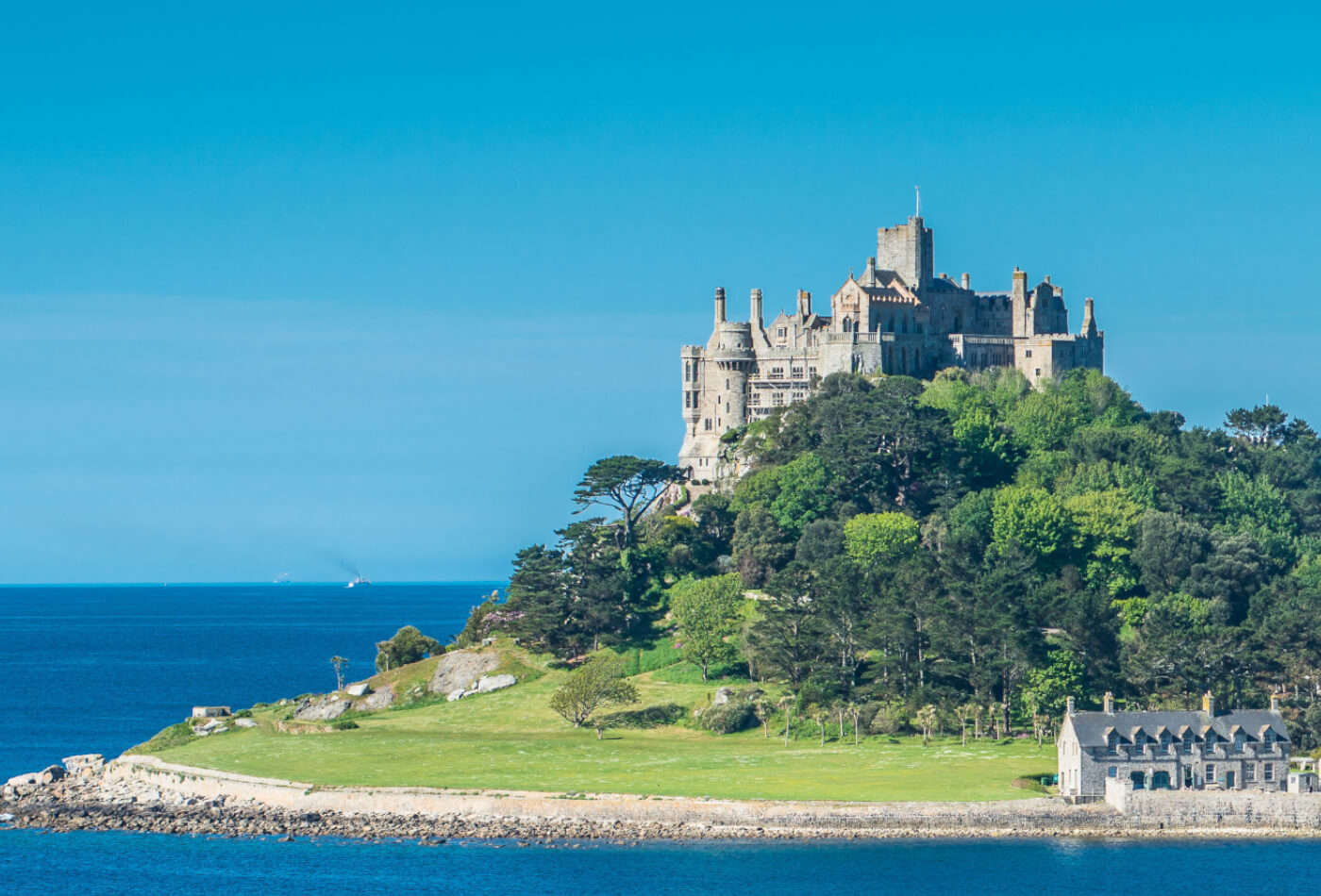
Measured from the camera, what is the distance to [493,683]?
5517 inches

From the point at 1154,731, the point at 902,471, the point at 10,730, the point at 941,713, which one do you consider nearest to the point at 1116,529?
the point at 902,471

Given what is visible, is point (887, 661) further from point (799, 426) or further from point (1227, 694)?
point (799, 426)

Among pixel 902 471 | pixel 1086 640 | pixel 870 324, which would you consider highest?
pixel 870 324

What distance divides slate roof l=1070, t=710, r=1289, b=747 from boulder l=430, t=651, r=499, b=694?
52396mm

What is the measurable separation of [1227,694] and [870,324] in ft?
181

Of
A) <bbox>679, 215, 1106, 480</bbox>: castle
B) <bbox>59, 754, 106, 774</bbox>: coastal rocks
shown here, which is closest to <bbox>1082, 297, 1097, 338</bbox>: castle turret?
<bbox>679, 215, 1106, 480</bbox>: castle

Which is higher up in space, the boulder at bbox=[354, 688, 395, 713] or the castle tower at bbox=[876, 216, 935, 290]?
the castle tower at bbox=[876, 216, 935, 290]

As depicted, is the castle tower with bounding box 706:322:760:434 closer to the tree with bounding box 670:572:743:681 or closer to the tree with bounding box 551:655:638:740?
the tree with bounding box 670:572:743:681

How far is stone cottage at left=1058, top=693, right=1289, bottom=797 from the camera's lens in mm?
101125

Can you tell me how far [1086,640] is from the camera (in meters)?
122

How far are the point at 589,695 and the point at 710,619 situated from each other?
1281 cm

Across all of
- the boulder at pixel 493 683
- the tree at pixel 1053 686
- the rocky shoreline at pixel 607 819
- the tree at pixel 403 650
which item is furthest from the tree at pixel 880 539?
the rocky shoreline at pixel 607 819

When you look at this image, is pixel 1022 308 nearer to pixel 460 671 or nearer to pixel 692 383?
pixel 692 383

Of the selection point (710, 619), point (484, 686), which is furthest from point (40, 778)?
point (710, 619)
